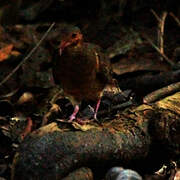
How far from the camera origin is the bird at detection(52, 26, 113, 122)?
4371 millimetres

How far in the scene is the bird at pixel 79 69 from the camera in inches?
172

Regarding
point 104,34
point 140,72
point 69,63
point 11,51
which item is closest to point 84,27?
point 104,34

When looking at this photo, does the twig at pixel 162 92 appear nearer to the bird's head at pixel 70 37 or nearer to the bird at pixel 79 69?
the bird at pixel 79 69

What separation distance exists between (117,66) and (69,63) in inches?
78.0

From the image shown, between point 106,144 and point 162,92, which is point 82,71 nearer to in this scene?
point 162,92

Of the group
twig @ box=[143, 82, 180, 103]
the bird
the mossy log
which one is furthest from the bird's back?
the mossy log

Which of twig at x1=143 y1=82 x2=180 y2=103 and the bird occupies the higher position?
the bird

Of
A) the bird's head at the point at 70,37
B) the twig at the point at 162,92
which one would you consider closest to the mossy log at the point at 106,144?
the twig at the point at 162,92

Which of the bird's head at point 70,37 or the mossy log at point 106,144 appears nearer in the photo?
the mossy log at point 106,144

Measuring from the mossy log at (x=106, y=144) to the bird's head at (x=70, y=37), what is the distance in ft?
2.78

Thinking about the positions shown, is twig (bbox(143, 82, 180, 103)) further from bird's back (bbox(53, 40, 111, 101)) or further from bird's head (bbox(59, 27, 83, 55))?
A: bird's head (bbox(59, 27, 83, 55))

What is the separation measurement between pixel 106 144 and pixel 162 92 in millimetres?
1341

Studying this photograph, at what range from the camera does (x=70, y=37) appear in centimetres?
430

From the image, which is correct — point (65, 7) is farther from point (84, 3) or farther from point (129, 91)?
point (129, 91)
